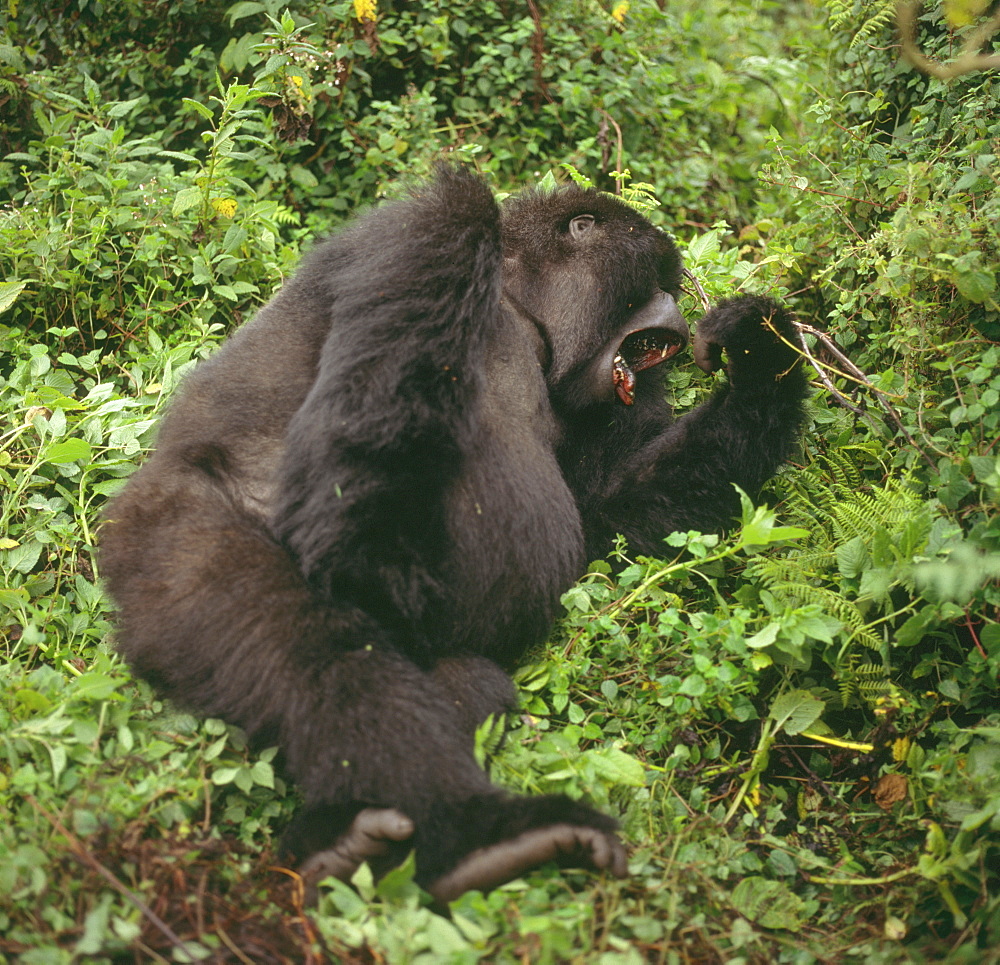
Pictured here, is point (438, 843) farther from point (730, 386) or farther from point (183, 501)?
point (730, 386)

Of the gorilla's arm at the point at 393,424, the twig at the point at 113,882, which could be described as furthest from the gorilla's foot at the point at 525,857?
the gorilla's arm at the point at 393,424

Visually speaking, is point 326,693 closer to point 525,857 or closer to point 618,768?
point 525,857

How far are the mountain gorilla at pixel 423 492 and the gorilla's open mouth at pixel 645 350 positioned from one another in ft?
0.03

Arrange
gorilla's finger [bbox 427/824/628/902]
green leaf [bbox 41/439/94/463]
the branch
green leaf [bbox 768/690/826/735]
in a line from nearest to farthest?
gorilla's finger [bbox 427/824/628/902] → the branch → green leaf [bbox 768/690/826/735] → green leaf [bbox 41/439/94/463]

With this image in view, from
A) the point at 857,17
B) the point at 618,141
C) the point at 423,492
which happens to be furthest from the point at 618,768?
the point at 618,141

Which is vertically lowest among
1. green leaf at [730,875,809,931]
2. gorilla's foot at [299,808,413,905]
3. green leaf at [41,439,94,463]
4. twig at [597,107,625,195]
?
green leaf at [730,875,809,931]

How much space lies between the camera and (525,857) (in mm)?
2143

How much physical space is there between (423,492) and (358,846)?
95 centimetres

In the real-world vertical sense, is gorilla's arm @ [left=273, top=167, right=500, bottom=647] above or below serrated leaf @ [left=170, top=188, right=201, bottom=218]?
below

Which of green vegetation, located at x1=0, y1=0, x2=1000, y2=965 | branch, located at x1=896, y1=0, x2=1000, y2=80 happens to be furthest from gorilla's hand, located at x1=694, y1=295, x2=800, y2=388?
branch, located at x1=896, y1=0, x2=1000, y2=80

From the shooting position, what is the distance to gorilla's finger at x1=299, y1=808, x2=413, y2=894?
7.29ft

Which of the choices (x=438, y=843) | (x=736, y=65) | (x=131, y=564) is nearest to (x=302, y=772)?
(x=438, y=843)

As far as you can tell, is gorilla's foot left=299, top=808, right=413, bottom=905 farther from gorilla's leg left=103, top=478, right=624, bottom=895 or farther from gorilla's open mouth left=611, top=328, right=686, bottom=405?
gorilla's open mouth left=611, top=328, right=686, bottom=405

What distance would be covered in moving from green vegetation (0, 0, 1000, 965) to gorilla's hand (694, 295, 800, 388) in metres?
0.23
